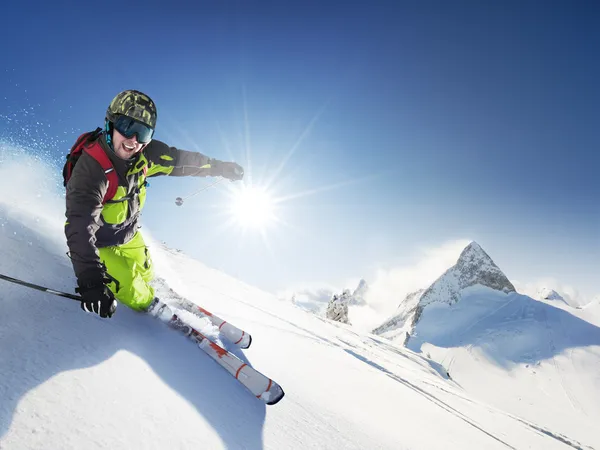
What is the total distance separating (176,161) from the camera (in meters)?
5.24

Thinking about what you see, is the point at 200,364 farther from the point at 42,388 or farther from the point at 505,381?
the point at 505,381

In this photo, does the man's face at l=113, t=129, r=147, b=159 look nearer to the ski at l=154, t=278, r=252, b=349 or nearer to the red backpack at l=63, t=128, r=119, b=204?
the red backpack at l=63, t=128, r=119, b=204

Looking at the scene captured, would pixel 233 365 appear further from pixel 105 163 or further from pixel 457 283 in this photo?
pixel 457 283

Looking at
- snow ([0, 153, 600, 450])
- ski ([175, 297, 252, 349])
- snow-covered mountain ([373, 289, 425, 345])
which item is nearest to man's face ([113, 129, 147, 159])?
snow ([0, 153, 600, 450])

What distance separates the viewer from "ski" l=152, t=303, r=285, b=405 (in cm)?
289

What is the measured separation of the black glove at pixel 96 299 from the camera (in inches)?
104

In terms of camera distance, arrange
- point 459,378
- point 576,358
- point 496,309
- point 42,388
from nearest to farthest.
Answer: point 42,388 → point 459,378 → point 576,358 → point 496,309

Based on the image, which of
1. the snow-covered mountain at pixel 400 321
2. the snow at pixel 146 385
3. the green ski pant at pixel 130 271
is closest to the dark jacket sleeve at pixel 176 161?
the green ski pant at pixel 130 271

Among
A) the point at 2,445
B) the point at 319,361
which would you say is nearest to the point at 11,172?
the point at 2,445

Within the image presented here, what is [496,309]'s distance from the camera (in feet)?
344

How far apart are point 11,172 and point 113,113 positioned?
2.97m

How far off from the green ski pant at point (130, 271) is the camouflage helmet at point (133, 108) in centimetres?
157

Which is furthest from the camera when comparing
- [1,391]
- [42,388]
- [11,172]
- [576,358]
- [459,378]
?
[576,358]

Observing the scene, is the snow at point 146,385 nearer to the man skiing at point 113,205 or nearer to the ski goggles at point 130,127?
the man skiing at point 113,205
